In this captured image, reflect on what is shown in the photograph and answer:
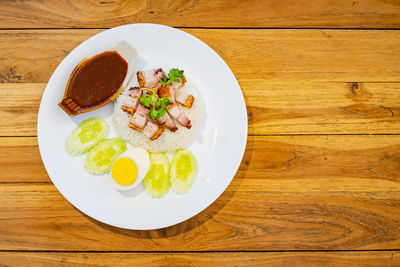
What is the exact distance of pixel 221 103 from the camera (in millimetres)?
2037

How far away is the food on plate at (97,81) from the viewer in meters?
1.91

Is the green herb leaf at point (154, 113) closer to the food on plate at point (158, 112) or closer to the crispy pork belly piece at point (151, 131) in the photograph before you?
the food on plate at point (158, 112)

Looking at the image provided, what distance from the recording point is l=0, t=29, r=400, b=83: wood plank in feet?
7.16

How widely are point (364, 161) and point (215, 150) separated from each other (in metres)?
1.23

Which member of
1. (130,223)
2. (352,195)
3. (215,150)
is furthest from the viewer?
(352,195)

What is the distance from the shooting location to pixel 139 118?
2.02 meters

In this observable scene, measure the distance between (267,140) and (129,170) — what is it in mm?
1090

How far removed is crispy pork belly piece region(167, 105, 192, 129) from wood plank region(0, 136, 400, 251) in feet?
1.79

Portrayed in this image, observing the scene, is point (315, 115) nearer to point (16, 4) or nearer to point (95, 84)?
point (95, 84)

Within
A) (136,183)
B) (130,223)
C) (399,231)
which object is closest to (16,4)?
(136,183)

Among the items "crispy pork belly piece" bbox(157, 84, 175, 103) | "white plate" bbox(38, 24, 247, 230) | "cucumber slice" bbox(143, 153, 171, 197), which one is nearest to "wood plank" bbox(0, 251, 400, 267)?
"white plate" bbox(38, 24, 247, 230)

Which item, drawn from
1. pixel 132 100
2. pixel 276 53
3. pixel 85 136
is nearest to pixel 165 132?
pixel 132 100

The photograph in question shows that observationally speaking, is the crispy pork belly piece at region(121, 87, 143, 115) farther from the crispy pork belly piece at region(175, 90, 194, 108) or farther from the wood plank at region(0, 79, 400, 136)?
the wood plank at region(0, 79, 400, 136)

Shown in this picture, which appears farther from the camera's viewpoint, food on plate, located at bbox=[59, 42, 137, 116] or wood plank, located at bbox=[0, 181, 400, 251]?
wood plank, located at bbox=[0, 181, 400, 251]
